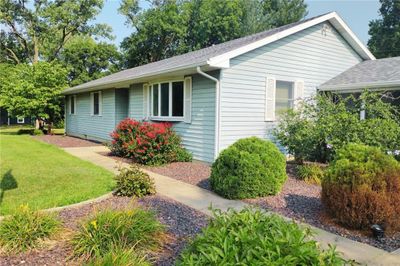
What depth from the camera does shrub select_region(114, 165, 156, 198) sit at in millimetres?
5832

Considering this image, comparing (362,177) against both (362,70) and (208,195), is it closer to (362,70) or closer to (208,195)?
(208,195)

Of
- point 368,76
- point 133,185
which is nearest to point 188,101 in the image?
point 133,185

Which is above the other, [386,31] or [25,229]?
[386,31]

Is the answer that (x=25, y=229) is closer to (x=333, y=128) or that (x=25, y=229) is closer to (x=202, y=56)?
(x=333, y=128)

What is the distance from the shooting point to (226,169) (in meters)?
6.14

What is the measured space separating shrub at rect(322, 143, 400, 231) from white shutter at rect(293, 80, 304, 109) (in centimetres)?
618

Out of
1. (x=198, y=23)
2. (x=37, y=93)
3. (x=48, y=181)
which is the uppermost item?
(x=198, y=23)

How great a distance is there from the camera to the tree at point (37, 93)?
20.2 metres

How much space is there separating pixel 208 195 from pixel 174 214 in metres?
1.42

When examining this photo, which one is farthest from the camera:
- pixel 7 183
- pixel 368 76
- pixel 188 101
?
pixel 368 76

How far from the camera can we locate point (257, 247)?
85.9 inches

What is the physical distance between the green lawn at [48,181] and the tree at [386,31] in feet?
99.8

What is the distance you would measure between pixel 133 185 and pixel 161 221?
1.54 metres

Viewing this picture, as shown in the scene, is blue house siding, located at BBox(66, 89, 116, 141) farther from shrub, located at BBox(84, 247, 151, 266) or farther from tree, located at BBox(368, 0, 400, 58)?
tree, located at BBox(368, 0, 400, 58)
